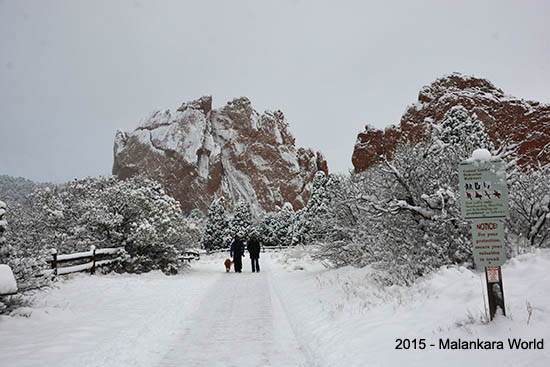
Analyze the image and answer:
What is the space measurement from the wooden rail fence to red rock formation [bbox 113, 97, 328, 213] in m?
106

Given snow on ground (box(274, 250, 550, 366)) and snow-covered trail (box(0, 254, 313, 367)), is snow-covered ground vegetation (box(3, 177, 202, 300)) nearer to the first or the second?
snow-covered trail (box(0, 254, 313, 367))

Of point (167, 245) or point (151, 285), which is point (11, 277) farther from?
point (167, 245)

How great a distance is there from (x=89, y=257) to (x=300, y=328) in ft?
32.3

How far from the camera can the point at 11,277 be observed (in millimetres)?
6000

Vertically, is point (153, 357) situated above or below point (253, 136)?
below

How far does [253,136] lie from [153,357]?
136339 mm

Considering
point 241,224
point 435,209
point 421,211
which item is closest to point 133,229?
point 421,211

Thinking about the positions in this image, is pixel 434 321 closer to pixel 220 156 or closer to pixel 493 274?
pixel 493 274

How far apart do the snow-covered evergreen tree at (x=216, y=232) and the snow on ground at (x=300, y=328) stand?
4806 cm

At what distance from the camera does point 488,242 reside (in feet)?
14.3

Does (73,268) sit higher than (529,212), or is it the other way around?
(529,212)

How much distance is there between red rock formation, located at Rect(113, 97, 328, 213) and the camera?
396ft

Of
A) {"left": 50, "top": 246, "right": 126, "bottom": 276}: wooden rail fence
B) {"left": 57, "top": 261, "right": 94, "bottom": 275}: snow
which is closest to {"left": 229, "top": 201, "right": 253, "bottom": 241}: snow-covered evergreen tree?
{"left": 50, "top": 246, "right": 126, "bottom": 276}: wooden rail fence

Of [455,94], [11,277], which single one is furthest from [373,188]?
[455,94]
